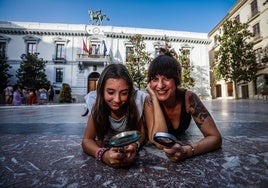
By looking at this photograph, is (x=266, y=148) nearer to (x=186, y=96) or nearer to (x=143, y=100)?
(x=186, y=96)

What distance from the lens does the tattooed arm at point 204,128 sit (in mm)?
1339

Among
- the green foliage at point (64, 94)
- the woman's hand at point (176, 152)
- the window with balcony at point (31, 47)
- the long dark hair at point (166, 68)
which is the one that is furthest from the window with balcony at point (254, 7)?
the window with balcony at point (31, 47)

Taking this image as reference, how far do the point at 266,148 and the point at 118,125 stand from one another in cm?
140

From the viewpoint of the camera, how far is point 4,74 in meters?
18.9

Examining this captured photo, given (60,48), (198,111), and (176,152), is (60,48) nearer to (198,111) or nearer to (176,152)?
(198,111)

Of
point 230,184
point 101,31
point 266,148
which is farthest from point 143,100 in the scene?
point 101,31

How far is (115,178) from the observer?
0.96 meters

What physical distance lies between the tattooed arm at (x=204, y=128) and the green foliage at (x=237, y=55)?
1650cm

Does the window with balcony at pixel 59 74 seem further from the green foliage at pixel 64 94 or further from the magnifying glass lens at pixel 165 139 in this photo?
the magnifying glass lens at pixel 165 139

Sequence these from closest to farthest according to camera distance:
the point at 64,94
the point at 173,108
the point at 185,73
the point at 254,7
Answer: the point at 173,108 → the point at 64,94 → the point at 254,7 → the point at 185,73

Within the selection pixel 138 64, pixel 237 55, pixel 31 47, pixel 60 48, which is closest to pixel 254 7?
pixel 237 55

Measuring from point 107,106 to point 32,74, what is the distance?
822 inches

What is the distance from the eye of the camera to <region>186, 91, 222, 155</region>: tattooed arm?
134cm

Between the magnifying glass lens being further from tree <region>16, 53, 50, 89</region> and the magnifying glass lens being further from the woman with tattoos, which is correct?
tree <region>16, 53, 50, 89</region>
